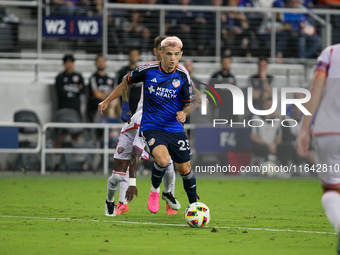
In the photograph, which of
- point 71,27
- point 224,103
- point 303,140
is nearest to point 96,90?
point 71,27

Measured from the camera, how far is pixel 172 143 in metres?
8.83

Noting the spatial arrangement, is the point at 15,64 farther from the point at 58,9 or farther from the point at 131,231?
the point at 131,231

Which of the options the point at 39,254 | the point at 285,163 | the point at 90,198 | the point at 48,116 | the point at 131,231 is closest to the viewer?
the point at 39,254

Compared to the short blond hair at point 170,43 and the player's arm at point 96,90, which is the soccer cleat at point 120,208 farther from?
the player's arm at point 96,90

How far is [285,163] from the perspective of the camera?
17.2 meters

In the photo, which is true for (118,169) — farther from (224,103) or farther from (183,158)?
(224,103)

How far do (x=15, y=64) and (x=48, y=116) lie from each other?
188 cm

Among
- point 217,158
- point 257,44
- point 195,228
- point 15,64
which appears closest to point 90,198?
point 195,228

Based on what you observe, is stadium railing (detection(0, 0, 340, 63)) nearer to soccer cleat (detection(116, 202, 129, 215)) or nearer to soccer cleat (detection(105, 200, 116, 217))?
soccer cleat (detection(116, 202, 129, 215))

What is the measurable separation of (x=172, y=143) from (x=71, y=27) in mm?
10332

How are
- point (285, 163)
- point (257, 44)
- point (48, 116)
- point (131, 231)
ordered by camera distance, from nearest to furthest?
point (131, 231)
point (285, 163)
point (48, 116)
point (257, 44)

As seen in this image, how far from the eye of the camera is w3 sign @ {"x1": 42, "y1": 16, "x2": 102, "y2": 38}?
725 inches

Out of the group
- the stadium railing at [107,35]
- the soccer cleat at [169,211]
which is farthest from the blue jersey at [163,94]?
the stadium railing at [107,35]

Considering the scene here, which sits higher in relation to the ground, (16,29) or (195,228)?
(16,29)
